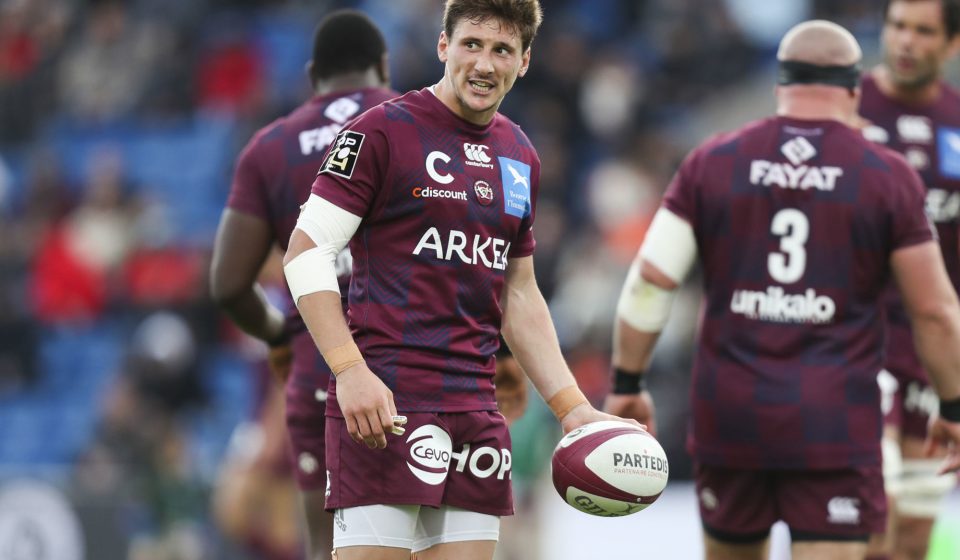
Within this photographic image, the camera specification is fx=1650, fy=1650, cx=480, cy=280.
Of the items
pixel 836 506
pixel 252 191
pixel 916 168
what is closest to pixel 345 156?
pixel 252 191

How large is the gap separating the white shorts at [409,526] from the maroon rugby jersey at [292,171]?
4.60 ft

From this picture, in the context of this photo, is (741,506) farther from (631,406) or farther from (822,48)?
(822,48)

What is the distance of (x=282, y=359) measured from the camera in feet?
23.0

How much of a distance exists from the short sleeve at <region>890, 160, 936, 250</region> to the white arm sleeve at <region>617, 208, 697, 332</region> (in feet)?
2.69

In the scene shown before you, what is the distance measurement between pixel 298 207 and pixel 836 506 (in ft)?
7.97

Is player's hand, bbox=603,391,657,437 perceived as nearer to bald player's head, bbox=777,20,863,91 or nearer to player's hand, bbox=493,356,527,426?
player's hand, bbox=493,356,527,426

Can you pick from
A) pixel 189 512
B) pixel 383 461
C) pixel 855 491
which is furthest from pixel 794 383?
pixel 189 512

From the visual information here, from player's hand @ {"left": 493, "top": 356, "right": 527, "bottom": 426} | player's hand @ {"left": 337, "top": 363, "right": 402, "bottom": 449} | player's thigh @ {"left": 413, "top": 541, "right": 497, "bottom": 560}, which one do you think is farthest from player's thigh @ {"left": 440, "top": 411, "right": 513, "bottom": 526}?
player's hand @ {"left": 493, "top": 356, "right": 527, "bottom": 426}

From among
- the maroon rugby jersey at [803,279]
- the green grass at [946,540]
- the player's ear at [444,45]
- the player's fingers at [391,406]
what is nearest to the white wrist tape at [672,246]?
the maroon rugby jersey at [803,279]

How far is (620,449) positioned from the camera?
5.19 meters

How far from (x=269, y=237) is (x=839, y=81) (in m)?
2.38

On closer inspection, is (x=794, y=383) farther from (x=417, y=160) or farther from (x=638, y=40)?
(x=638, y=40)

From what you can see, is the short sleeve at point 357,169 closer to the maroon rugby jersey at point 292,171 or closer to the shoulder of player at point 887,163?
the maroon rugby jersey at point 292,171

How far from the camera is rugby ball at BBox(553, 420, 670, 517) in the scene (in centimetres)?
518
